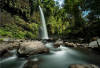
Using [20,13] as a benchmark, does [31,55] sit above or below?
below

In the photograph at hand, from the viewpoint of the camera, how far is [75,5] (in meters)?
7.88

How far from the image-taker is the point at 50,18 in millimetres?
23172

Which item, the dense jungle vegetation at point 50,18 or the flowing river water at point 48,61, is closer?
the flowing river water at point 48,61

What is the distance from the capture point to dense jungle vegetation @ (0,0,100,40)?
24.3 feet

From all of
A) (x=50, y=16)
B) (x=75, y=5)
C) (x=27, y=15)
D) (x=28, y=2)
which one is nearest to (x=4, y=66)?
(x=75, y=5)

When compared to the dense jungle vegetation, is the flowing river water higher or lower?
lower

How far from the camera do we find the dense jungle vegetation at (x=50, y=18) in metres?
7.40

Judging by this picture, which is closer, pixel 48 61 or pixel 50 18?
pixel 48 61

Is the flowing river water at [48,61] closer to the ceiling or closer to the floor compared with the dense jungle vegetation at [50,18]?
closer to the floor

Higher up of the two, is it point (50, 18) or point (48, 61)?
point (50, 18)

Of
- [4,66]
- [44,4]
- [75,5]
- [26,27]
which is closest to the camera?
[4,66]

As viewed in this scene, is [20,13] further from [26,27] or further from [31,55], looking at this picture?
[31,55]

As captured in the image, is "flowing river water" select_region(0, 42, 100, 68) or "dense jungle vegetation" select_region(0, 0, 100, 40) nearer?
"flowing river water" select_region(0, 42, 100, 68)

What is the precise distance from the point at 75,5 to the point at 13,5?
484 inches
